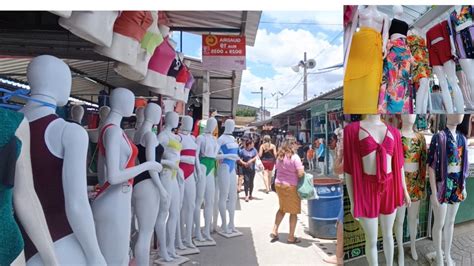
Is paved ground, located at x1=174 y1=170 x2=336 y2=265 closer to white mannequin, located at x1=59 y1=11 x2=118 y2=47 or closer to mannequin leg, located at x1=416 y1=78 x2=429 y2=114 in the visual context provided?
mannequin leg, located at x1=416 y1=78 x2=429 y2=114

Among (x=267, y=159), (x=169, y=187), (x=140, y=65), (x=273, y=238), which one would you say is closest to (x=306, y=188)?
(x=273, y=238)

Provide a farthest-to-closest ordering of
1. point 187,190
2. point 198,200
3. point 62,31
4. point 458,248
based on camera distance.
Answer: point 198,200 < point 187,190 < point 62,31 < point 458,248

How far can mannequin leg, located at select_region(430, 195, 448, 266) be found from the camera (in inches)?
54.7

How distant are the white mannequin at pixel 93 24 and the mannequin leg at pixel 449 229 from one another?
1.50 metres

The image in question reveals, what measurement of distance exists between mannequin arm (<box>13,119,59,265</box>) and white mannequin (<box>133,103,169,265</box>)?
3.53 ft

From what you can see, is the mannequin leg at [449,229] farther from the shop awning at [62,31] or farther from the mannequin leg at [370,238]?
the shop awning at [62,31]

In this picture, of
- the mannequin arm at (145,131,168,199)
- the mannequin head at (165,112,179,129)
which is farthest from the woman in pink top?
the mannequin arm at (145,131,168,199)

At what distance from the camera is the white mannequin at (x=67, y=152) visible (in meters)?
0.98

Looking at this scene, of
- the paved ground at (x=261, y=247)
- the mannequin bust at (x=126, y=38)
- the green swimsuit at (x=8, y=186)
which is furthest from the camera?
the paved ground at (x=261, y=247)

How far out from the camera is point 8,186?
33.2 inches

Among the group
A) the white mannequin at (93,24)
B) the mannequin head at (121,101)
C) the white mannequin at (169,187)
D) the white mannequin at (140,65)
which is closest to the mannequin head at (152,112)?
the white mannequin at (169,187)

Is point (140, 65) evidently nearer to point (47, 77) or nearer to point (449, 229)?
point (47, 77)

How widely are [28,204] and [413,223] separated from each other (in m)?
1.41

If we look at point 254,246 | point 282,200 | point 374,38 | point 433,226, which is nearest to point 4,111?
point 374,38
